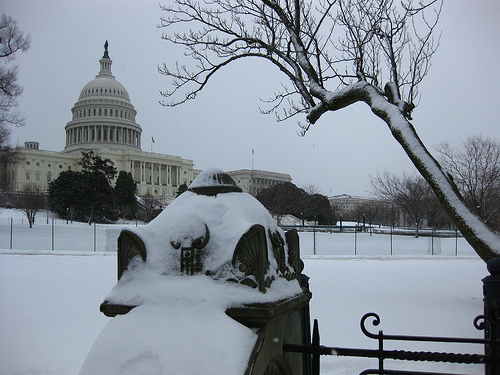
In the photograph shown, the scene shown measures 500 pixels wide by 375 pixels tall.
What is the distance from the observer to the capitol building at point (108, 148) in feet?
286

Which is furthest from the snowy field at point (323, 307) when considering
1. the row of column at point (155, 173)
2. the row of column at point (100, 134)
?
the row of column at point (100, 134)

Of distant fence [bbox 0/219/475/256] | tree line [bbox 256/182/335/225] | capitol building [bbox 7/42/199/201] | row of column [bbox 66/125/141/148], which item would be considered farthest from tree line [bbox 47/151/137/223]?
row of column [bbox 66/125/141/148]

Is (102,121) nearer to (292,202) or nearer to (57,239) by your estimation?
(292,202)

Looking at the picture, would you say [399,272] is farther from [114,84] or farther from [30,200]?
[114,84]

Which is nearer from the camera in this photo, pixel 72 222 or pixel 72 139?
pixel 72 222

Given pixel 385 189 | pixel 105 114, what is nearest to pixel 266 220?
pixel 385 189

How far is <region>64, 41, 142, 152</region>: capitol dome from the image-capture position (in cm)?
9075

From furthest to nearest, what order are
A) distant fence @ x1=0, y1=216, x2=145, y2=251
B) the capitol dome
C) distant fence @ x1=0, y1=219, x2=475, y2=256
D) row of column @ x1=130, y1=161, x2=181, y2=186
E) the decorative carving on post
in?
the capitol dome
row of column @ x1=130, y1=161, x2=181, y2=186
distant fence @ x1=0, y1=216, x2=145, y2=251
distant fence @ x1=0, y1=219, x2=475, y2=256
the decorative carving on post

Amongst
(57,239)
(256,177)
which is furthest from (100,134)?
(57,239)

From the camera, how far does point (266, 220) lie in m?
1.85

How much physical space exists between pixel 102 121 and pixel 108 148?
5726 mm

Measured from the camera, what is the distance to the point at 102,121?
9000cm

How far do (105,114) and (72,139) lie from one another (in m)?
9.36

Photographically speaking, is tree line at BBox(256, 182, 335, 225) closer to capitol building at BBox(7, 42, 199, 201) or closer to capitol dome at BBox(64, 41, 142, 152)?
capitol building at BBox(7, 42, 199, 201)
